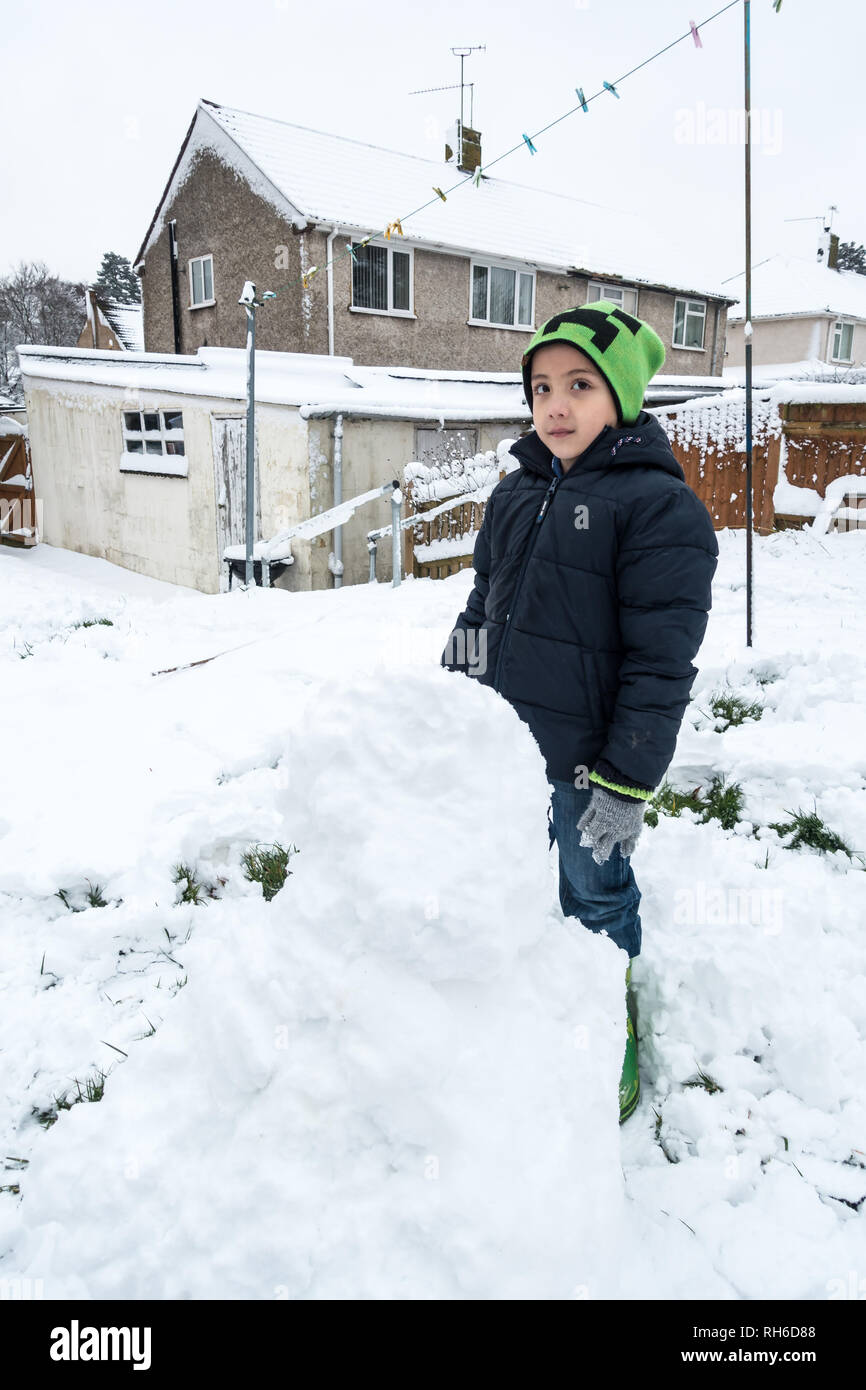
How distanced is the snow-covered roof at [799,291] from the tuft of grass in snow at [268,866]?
28234mm

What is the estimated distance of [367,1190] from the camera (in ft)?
4.84

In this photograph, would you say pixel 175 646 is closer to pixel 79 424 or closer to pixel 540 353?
pixel 540 353

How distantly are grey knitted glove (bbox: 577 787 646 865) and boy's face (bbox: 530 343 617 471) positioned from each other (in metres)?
0.90

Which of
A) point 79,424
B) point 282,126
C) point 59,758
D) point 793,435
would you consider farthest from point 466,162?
point 59,758

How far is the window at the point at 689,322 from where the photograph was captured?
20781 mm

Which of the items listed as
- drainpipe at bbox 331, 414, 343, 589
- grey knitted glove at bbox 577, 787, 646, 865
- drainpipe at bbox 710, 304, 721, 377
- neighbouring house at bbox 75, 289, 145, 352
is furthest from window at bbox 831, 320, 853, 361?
grey knitted glove at bbox 577, 787, 646, 865

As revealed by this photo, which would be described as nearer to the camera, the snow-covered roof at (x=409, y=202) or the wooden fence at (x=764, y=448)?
the wooden fence at (x=764, y=448)

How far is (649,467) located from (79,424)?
13.5 meters

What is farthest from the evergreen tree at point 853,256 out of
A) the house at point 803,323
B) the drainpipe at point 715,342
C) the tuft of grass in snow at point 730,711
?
the tuft of grass in snow at point 730,711

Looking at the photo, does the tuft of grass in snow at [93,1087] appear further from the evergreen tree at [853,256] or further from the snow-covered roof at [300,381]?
the evergreen tree at [853,256]

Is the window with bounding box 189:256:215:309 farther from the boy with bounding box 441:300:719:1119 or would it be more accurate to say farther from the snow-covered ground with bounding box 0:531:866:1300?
the snow-covered ground with bounding box 0:531:866:1300

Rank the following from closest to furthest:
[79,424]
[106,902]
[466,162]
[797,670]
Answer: [106,902], [797,670], [79,424], [466,162]

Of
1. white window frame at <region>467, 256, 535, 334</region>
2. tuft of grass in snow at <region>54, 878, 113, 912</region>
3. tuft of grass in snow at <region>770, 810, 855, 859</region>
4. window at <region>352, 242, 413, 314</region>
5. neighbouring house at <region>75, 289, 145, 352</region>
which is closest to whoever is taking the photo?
tuft of grass in snow at <region>54, 878, 113, 912</region>

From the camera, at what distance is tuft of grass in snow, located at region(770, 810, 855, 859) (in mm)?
2955
